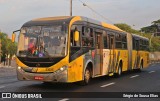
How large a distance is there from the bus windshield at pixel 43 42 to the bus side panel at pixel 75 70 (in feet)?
2.21

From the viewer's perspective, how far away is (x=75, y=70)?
14109mm

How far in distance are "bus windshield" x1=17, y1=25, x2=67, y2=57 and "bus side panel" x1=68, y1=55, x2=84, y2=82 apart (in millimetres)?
674

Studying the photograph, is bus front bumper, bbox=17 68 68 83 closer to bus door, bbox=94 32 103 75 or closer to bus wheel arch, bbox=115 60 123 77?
bus door, bbox=94 32 103 75

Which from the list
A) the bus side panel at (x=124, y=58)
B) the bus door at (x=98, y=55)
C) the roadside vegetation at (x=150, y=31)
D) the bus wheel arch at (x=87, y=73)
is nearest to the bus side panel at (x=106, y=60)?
the bus door at (x=98, y=55)

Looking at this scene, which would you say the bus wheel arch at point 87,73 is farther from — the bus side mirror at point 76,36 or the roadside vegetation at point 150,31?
the roadside vegetation at point 150,31

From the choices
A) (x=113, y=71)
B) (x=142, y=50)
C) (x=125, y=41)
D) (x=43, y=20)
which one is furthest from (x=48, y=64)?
(x=142, y=50)

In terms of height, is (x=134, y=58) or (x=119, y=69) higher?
(x=134, y=58)

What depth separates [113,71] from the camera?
20031mm

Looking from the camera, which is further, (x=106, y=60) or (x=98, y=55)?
(x=106, y=60)

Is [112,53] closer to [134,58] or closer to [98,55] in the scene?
[98,55]

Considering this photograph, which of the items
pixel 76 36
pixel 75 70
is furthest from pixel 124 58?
pixel 76 36

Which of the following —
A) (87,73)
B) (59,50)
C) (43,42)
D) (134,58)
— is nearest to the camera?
(59,50)

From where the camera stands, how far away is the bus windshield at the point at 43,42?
1365 cm

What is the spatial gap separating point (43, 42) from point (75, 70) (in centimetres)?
175
